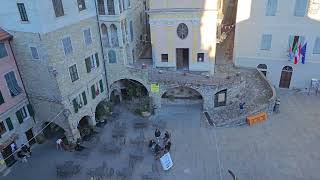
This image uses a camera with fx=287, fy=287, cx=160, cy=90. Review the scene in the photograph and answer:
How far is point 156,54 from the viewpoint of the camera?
34812 mm

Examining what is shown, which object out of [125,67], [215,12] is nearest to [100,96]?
[125,67]

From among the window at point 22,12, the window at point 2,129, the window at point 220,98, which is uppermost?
the window at point 22,12

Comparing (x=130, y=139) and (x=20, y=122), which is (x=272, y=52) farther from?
(x=20, y=122)

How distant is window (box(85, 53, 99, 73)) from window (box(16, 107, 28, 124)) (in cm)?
748

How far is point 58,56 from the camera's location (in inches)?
1034

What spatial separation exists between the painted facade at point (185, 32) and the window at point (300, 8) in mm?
8768

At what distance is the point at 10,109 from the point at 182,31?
19.7 m

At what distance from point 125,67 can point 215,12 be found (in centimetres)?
1186

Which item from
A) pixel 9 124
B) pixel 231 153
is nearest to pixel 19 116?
pixel 9 124

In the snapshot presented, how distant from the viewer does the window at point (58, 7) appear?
24.9 meters

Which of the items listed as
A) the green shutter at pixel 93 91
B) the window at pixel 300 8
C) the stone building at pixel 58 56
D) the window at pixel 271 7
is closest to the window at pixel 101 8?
the stone building at pixel 58 56

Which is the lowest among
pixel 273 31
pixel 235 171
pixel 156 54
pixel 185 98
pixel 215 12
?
pixel 235 171

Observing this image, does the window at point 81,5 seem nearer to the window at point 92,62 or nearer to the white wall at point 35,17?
the white wall at point 35,17

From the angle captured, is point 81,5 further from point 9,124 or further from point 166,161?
point 166,161
